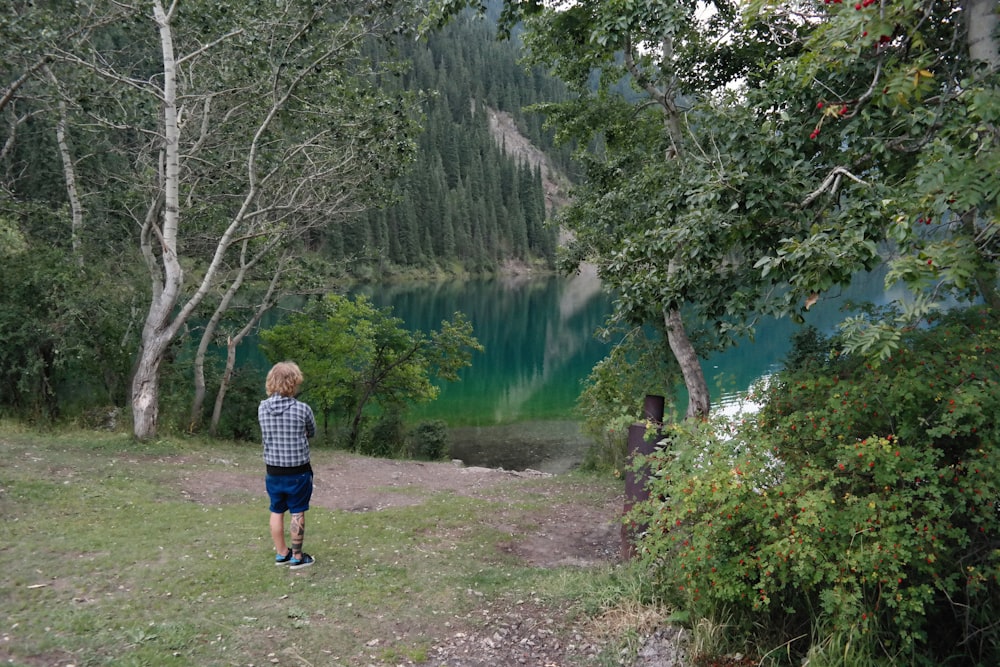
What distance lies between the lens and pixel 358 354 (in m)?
21.7

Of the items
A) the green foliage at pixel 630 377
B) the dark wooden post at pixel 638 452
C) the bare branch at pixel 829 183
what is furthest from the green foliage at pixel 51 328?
the bare branch at pixel 829 183

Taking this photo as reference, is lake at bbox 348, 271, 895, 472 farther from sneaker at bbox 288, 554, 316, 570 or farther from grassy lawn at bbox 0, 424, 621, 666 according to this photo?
sneaker at bbox 288, 554, 316, 570

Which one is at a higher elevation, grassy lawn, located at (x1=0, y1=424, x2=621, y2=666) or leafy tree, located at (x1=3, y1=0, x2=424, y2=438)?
leafy tree, located at (x1=3, y1=0, x2=424, y2=438)

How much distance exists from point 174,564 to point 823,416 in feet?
21.4

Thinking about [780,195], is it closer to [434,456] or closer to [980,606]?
[980,606]

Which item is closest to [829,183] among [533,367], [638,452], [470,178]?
[638,452]

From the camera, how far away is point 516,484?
14.7 m

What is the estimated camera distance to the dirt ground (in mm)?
5422

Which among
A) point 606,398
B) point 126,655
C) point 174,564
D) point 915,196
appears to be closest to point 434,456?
point 606,398

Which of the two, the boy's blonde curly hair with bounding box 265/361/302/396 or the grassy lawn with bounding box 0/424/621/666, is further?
the boy's blonde curly hair with bounding box 265/361/302/396

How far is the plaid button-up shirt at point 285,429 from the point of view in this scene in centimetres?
→ 650

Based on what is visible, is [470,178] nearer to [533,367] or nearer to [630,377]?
[533,367]

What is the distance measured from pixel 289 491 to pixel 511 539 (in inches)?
146

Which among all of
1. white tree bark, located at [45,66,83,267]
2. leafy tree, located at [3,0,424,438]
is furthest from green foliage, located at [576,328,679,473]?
white tree bark, located at [45,66,83,267]
